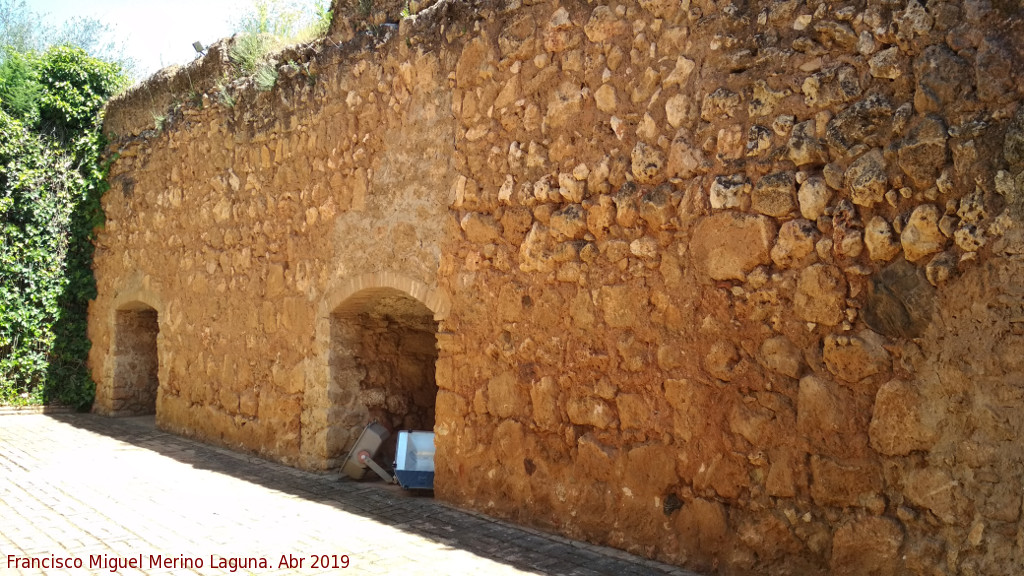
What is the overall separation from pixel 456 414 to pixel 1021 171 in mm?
3366

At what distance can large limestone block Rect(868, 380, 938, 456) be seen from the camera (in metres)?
3.13

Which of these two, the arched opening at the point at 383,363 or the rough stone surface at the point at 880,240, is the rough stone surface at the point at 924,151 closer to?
the rough stone surface at the point at 880,240

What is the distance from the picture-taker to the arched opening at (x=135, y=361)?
9.39 m

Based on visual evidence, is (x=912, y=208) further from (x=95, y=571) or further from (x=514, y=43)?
(x=95, y=571)

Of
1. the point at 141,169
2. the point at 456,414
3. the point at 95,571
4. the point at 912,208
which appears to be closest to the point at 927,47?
the point at 912,208

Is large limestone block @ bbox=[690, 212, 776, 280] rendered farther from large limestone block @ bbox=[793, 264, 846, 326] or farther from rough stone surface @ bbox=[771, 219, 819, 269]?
large limestone block @ bbox=[793, 264, 846, 326]

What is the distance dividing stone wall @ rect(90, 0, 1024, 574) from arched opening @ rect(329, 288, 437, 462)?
0.03 metres

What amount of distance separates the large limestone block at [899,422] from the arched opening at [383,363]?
11.2 feet

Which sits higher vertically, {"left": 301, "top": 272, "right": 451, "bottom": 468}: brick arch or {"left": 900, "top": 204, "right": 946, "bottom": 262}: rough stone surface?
{"left": 900, "top": 204, "right": 946, "bottom": 262}: rough stone surface

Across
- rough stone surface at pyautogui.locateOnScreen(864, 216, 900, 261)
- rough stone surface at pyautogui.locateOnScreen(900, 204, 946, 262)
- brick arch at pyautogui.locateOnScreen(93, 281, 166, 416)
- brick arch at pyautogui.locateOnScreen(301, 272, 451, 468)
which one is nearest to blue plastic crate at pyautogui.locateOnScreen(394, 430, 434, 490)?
brick arch at pyautogui.locateOnScreen(301, 272, 451, 468)

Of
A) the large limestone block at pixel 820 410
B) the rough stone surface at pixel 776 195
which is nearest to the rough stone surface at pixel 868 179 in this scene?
the rough stone surface at pixel 776 195

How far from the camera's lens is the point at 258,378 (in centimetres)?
683

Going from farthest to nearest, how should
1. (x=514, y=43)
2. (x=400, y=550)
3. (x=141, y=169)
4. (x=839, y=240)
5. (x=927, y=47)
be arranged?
1. (x=141, y=169)
2. (x=514, y=43)
3. (x=400, y=550)
4. (x=839, y=240)
5. (x=927, y=47)

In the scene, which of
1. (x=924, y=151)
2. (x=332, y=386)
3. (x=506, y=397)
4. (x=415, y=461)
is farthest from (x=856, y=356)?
(x=332, y=386)
